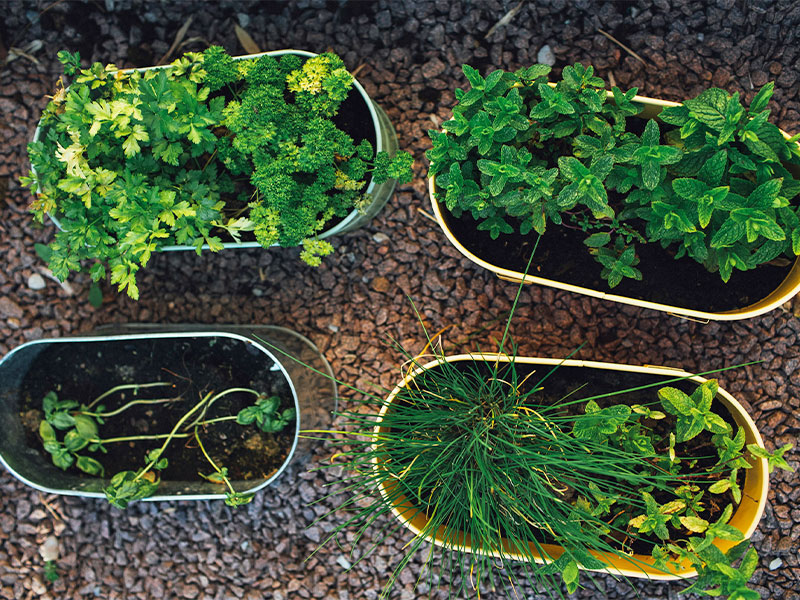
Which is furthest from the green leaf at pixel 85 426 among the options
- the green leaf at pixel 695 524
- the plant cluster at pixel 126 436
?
the green leaf at pixel 695 524

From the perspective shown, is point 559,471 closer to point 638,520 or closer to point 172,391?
point 638,520

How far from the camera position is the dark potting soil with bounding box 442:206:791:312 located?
133cm

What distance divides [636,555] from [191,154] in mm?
1324

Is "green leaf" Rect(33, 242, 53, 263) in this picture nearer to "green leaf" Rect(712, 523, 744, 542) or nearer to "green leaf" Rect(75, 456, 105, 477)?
"green leaf" Rect(75, 456, 105, 477)

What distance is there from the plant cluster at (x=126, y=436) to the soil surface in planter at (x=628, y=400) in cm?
48

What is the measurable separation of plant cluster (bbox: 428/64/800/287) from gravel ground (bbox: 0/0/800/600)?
1.21ft

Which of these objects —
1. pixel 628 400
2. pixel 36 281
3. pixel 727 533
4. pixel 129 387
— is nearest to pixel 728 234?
pixel 628 400

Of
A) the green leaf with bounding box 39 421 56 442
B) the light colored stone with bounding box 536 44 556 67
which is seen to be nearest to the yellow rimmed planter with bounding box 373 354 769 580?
the light colored stone with bounding box 536 44 556 67

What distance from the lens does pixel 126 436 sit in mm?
1613

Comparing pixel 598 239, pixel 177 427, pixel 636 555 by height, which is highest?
pixel 598 239

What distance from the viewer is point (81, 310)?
5.67 ft

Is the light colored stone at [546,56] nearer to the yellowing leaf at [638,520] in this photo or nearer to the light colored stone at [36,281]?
the yellowing leaf at [638,520]

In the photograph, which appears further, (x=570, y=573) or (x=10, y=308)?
(x=10, y=308)

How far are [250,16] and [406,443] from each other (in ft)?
3.96
